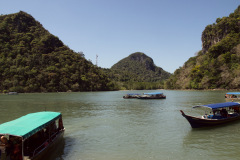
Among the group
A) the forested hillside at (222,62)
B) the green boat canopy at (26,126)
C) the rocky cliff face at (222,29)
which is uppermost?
the rocky cliff face at (222,29)

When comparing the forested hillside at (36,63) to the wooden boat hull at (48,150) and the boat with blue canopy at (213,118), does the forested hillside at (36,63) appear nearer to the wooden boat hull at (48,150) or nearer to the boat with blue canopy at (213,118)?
the wooden boat hull at (48,150)

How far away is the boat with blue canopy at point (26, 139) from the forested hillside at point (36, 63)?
115220mm

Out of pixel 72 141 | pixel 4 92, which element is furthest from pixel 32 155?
pixel 4 92

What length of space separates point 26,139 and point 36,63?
139 metres

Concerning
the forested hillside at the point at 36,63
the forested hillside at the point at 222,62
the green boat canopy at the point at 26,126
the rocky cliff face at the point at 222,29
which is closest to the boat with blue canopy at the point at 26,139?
the green boat canopy at the point at 26,126

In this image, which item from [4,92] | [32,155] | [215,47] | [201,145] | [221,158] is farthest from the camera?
[215,47]

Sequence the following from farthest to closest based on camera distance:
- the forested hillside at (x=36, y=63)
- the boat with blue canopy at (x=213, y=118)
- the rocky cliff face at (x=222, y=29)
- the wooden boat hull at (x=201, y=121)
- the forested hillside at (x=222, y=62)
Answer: the rocky cliff face at (x=222, y=29), the forested hillside at (x=36, y=63), the forested hillside at (x=222, y=62), the boat with blue canopy at (x=213, y=118), the wooden boat hull at (x=201, y=121)

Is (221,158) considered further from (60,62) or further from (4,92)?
(60,62)

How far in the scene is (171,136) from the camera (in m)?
18.3

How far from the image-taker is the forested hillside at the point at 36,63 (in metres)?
119

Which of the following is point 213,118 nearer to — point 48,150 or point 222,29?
point 48,150

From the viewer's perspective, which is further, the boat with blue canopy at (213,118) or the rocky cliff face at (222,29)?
the rocky cliff face at (222,29)

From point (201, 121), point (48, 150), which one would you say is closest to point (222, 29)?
point (201, 121)

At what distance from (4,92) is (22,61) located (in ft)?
83.5
